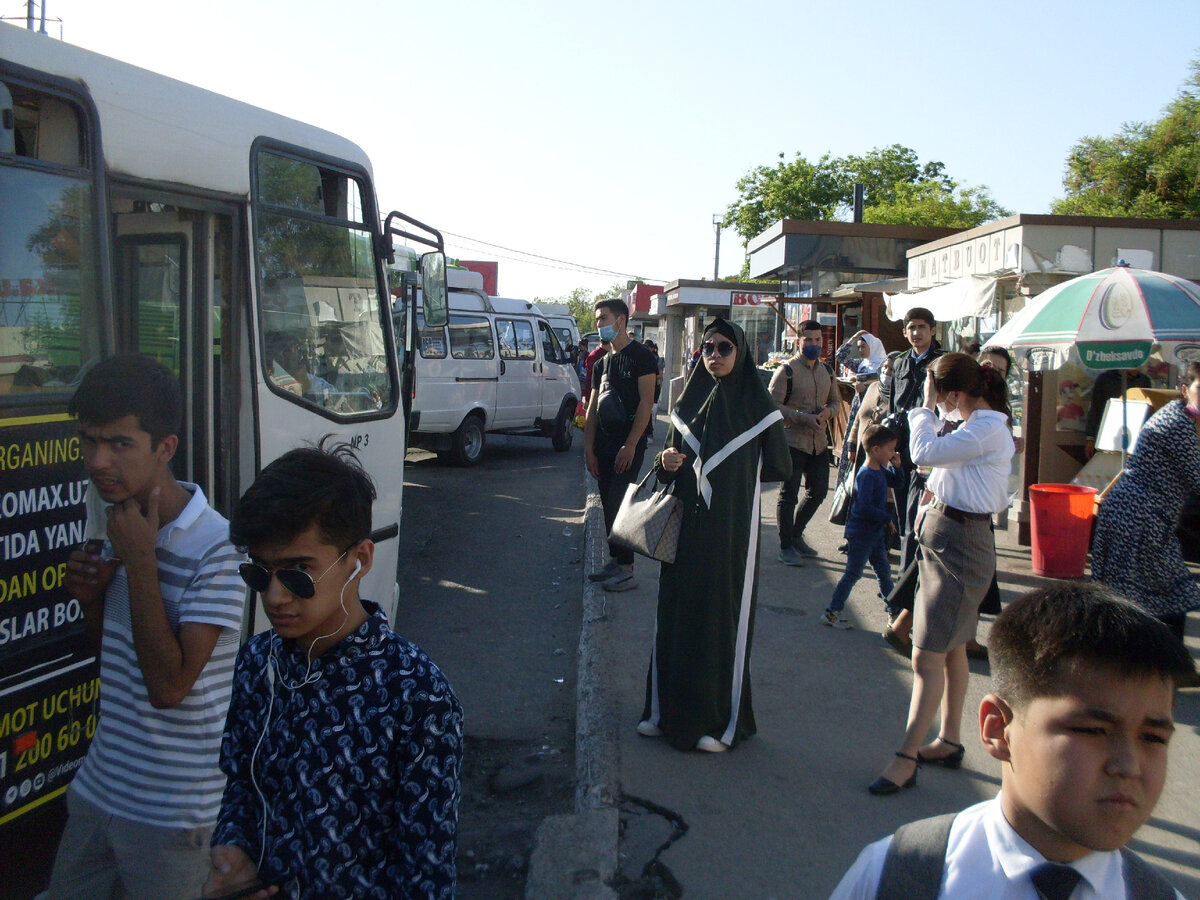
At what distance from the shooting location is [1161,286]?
641cm

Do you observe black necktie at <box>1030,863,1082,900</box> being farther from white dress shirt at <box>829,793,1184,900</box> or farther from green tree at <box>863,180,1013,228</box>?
green tree at <box>863,180,1013,228</box>

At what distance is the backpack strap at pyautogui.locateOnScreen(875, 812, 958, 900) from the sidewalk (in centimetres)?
204

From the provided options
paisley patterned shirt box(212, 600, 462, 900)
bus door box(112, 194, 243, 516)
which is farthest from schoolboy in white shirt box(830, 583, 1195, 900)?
bus door box(112, 194, 243, 516)

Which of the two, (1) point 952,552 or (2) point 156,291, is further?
(1) point 952,552

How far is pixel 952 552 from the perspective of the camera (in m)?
3.98

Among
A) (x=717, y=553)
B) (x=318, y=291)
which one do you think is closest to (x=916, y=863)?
(x=717, y=553)

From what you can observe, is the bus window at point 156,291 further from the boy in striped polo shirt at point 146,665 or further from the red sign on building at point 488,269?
the red sign on building at point 488,269

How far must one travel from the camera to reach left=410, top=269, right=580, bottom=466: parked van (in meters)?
13.4

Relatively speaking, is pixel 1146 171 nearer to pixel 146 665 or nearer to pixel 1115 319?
pixel 1115 319

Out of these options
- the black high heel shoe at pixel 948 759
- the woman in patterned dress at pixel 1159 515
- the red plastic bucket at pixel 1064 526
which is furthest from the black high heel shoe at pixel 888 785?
the red plastic bucket at pixel 1064 526

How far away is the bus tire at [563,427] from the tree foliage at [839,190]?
33.8 meters

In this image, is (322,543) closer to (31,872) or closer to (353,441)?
(31,872)

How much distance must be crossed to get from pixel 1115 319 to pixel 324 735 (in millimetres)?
6195

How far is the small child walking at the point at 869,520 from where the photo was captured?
622 centimetres
